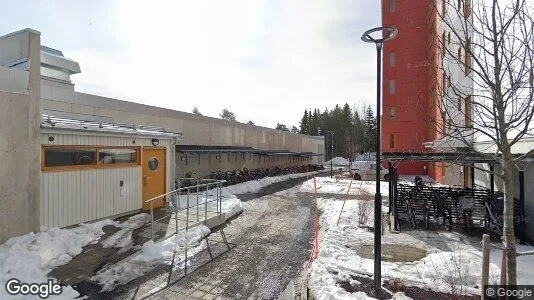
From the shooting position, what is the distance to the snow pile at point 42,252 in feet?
20.5

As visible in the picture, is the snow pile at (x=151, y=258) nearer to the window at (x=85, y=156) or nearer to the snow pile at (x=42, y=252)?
the snow pile at (x=42, y=252)

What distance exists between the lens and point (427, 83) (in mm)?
29688

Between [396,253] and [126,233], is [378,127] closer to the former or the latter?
[396,253]

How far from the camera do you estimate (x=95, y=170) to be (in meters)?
10.2

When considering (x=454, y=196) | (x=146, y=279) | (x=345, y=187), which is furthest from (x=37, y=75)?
(x=345, y=187)

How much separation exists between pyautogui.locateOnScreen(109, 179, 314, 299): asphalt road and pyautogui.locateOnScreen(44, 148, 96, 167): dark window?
171 inches

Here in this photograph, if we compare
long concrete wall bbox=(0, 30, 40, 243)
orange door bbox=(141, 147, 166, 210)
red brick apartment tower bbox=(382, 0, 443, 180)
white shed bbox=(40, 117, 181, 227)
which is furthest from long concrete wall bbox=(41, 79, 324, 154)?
red brick apartment tower bbox=(382, 0, 443, 180)

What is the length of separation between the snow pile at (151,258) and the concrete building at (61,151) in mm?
2835

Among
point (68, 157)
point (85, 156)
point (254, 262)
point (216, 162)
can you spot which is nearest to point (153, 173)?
point (85, 156)

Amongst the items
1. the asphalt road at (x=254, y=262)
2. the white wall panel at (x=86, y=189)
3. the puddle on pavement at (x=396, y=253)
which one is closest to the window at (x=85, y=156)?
the white wall panel at (x=86, y=189)

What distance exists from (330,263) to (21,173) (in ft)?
24.5

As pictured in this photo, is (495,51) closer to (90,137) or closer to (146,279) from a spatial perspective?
(146,279)

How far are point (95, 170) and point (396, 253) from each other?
8.73m

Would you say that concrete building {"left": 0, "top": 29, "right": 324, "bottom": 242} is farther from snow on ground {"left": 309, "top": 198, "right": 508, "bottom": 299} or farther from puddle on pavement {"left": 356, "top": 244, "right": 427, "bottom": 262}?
puddle on pavement {"left": 356, "top": 244, "right": 427, "bottom": 262}
